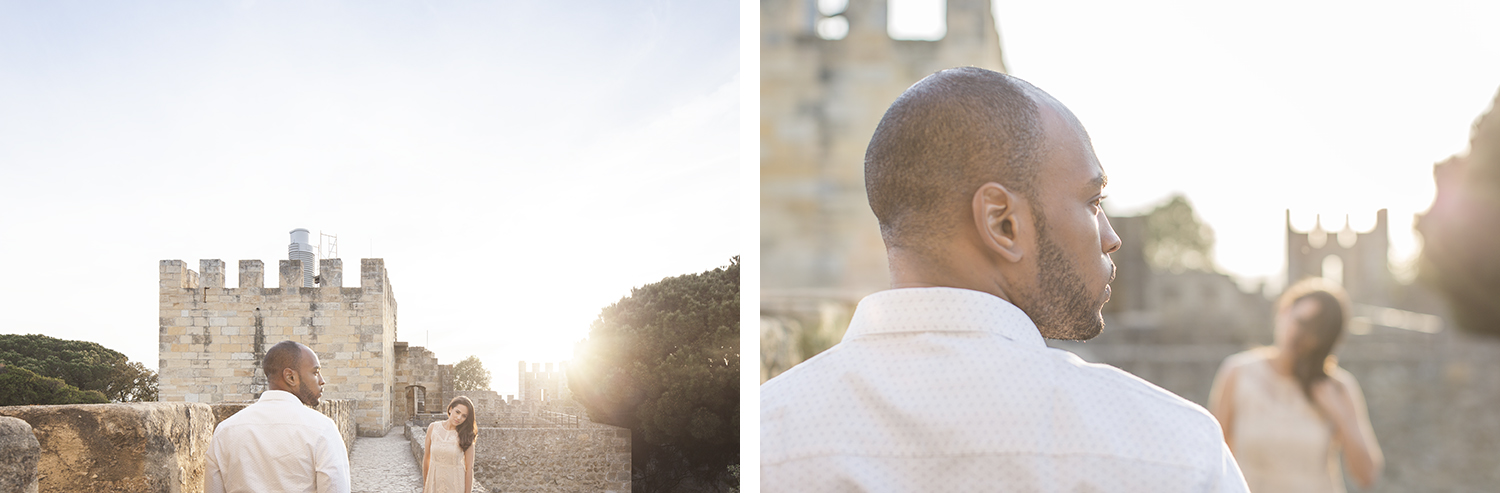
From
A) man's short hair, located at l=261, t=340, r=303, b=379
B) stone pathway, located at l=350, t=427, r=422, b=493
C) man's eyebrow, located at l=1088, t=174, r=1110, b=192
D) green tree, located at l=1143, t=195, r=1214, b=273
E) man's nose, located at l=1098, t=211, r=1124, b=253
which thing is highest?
green tree, located at l=1143, t=195, r=1214, b=273

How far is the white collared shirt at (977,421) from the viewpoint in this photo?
62 cm

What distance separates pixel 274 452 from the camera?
1.76m

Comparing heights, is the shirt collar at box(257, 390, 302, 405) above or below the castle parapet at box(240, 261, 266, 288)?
below

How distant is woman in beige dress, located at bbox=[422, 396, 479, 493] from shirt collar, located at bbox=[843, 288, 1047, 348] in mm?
3871

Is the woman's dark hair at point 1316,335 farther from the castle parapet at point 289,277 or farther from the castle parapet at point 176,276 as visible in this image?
the castle parapet at point 176,276

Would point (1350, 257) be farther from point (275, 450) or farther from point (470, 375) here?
point (275, 450)

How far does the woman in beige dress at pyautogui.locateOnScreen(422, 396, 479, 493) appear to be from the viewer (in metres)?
4.25

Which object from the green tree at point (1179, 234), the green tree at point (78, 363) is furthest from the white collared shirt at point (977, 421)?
the green tree at point (1179, 234)

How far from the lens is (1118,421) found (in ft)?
2.05

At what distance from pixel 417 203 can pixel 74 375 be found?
4.07m

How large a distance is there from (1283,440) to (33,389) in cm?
1034

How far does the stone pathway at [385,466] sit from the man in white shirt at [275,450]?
5968 millimetres

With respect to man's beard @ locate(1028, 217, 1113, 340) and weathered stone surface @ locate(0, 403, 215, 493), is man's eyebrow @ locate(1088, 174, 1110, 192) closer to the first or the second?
man's beard @ locate(1028, 217, 1113, 340)

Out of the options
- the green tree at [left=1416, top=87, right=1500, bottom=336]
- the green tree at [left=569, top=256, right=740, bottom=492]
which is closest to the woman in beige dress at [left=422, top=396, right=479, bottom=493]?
the green tree at [left=569, top=256, right=740, bottom=492]
